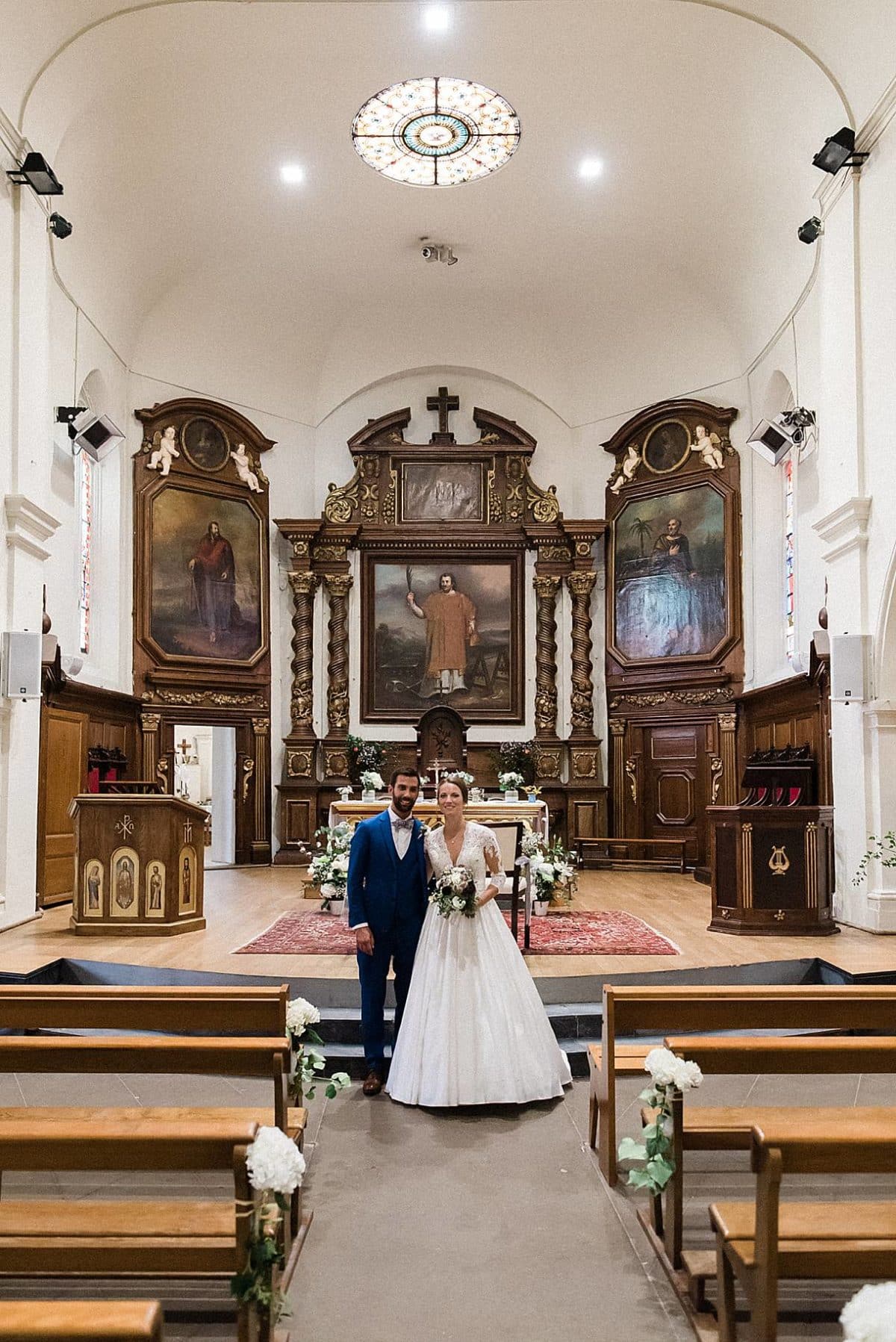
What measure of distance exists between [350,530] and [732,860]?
343 inches

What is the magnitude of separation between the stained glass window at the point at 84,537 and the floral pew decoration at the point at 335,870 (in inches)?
188

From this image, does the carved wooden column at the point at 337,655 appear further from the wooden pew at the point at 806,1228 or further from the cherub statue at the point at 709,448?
the wooden pew at the point at 806,1228

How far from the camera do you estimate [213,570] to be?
613 inches

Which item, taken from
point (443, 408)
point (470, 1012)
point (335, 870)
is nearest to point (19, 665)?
point (335, 870)

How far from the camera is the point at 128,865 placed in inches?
353

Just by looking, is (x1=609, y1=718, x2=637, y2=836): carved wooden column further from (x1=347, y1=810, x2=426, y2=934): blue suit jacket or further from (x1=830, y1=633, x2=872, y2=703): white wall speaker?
(x1=347, y1=810, x2=426, y2=934): blue suit jacket

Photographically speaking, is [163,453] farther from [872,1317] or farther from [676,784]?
[872,1317]

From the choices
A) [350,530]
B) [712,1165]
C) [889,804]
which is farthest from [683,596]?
[712,1165]

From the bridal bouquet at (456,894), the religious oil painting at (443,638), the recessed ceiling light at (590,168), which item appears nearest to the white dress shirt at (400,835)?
the bridal bouquet at (456,894)

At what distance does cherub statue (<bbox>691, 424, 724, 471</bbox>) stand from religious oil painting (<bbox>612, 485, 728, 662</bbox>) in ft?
1.07

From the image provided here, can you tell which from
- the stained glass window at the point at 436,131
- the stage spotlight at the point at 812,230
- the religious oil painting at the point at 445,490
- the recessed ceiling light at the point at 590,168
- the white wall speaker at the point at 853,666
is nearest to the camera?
the white wall speaker at the point at 853,666

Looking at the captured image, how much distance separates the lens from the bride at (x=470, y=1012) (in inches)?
210

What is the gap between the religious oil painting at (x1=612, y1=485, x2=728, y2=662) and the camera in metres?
14.9

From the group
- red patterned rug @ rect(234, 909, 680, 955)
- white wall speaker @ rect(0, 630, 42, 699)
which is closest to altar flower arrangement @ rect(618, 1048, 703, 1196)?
red patterned rug @ rect(234, 909, 680, 955)
